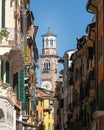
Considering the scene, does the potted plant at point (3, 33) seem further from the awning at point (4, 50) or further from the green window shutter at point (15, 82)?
the green window shutter at point (15, 82)

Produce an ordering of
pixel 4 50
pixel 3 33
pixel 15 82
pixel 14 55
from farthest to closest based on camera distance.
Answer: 1. pixel 15 82
2. pixel 14 55
3. pixel 4 50
4. pixel 3 33

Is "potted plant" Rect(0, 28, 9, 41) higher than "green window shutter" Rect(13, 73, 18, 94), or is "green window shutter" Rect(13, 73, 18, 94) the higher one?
"potted plant" Rect(0, 28, 9, 41)

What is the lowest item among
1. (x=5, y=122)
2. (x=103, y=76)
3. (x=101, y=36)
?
(x=5, y=122)

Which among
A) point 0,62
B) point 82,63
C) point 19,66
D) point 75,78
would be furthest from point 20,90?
point 75,78

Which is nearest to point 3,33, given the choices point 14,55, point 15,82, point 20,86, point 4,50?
point 4,50

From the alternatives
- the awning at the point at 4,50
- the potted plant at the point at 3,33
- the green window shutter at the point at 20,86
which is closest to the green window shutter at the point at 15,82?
the green window shutter at the point at 20,86

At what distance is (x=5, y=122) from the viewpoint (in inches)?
1453

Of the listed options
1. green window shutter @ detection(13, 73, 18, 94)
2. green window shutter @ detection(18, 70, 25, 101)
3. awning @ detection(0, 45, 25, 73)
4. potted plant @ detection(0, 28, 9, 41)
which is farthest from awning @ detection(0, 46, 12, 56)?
green window shutter @ detection(18, 70, 25, 101)

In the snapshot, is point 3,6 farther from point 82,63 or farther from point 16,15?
point 82,63

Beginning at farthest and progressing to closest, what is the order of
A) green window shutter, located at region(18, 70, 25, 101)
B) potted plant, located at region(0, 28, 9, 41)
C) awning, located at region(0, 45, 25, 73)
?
green window shutter, located at region(18, 70, 25, 101) < awning, located at region(0, 45, 25, 73) < potted plant, located at region(0, 28, 9, 41)

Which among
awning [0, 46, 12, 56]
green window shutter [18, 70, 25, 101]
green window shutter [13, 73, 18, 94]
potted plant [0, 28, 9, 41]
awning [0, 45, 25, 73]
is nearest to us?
potted plant [0, 28, 9, 41]

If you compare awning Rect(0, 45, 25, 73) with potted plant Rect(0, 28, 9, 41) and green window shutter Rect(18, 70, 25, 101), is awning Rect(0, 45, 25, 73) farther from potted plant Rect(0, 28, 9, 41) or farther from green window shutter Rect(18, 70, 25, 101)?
green window shutter Rect(18, 70, 25, 101)

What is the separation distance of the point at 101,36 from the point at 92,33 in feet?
27.5

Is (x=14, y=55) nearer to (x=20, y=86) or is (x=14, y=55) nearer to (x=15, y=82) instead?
(x=15, y=82)
